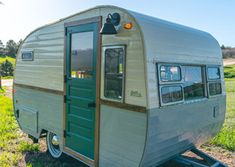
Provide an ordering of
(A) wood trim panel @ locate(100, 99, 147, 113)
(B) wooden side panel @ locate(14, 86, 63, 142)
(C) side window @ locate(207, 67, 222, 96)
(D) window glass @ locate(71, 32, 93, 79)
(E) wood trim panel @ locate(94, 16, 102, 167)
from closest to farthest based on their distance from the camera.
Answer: (A) wood trim panel @ locate(100, 99, 147, 113) < (E) wood trim panel @ locate(94, 16, 102, 167) < (D) window glass @ locate(71, 32, 93, 79) < (C) side window @ locate(207, 67, 222, 96) < (B) wooden side panel @ locate(14, 86, 63, 142)

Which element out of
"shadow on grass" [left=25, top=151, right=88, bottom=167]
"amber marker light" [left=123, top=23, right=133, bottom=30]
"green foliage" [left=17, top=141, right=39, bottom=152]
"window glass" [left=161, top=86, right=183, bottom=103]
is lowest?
"shadow on grass" [left=25, top=151, right=88, bottom=167]

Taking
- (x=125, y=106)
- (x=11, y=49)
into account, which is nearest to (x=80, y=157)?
(x=125, y=106)

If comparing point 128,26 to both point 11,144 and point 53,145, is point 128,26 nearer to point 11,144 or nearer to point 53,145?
point 53,145

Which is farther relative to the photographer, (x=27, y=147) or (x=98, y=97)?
(x=27, y=147)

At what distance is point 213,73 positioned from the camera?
17.7 ft

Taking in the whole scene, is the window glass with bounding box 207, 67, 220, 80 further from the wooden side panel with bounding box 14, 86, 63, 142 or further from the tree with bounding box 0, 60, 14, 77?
the tree with bounding box 0, 60, 14, 77

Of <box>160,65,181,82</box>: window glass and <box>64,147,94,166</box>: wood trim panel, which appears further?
<box>64,147,94,166</box>: wood trim panel

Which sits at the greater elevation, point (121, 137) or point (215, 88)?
point (215, 88)

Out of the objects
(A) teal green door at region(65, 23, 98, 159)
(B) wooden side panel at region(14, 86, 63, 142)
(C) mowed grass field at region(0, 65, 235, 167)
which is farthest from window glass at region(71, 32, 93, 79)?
(C) mowed grass field at region(0, 65, 235, 167)

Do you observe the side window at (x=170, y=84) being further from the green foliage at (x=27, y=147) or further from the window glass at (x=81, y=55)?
the green foliage at (x=27, y=147)

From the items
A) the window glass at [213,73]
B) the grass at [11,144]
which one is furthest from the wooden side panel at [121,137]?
the grass at [11,144]

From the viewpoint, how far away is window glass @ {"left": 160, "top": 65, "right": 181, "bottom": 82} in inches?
150

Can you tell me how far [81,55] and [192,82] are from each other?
212 centimetres

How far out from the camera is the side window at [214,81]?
5.16 m
